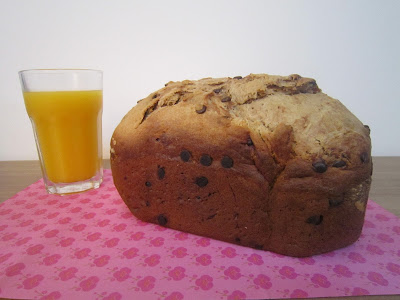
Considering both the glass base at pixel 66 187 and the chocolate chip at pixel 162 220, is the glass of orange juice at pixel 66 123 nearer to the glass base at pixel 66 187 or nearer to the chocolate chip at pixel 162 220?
the glass base at pixel 66 187

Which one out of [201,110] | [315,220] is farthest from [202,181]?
[315,220]

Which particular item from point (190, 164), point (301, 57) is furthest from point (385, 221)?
point (301, 57)

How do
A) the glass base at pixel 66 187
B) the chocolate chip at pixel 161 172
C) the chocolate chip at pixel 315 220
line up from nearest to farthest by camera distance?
1. the chocolate chip at pixel 315 220
2. the chocolate chip at pixel 161 172
3. the glass base at pixel 66 187

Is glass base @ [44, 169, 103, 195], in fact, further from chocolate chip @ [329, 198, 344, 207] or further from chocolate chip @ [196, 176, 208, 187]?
chocolate chip @ [329, 198, 344, 207]

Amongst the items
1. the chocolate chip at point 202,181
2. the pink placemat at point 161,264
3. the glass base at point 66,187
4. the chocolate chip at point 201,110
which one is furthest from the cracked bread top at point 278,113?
the glass base at point 66,187

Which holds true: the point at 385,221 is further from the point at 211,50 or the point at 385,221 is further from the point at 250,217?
the point at 211,50

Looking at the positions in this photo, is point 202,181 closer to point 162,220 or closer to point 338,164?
point 162,220

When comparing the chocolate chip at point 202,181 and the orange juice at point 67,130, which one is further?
the orange juice at point 67,130
